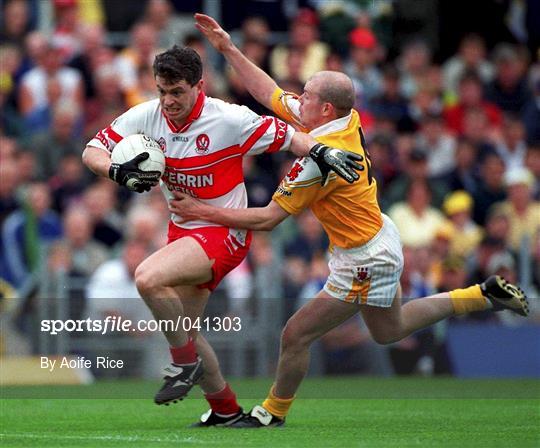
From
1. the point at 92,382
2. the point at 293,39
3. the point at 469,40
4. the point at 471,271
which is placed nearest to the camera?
the point at 92,382

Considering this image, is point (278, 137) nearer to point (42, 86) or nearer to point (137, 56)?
point (42, 86)

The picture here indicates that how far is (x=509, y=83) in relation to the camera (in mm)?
19141

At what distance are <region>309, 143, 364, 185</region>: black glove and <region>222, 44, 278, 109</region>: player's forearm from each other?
116cm

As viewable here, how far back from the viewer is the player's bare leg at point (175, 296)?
30.5ft

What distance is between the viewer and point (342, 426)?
1018cm

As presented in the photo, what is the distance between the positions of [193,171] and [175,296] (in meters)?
0.84

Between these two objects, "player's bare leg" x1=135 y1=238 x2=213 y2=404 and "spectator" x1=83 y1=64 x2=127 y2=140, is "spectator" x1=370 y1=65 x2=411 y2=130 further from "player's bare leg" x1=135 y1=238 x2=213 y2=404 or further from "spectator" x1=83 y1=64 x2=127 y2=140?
"player's bare leg" x1=135 y1=238 x2=213 y2=404

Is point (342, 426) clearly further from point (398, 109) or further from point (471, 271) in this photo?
point (398, 109)

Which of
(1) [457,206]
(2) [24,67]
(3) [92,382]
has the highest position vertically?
(2) [24,67]

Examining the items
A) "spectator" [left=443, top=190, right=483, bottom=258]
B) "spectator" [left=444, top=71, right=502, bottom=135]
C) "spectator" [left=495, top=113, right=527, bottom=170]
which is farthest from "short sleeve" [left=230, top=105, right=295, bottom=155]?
"spectator" [left=444, top=71, right=502, bottom=135]

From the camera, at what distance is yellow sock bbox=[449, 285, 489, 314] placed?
34.4 feet

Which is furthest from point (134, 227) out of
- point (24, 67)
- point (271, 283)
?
point (24, 67)

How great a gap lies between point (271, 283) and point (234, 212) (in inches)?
202

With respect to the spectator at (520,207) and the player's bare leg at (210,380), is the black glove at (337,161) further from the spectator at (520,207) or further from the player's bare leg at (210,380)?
the spectator at (520,207)
